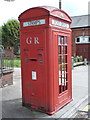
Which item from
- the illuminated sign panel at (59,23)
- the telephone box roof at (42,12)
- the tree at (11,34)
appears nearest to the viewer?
the telephone box roof at (42,12)

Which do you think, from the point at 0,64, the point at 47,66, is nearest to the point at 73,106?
the point at 47,66

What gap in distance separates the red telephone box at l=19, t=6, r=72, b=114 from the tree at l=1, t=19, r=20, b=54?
22.8m

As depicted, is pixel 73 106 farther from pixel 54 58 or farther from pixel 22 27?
pixel 22 27

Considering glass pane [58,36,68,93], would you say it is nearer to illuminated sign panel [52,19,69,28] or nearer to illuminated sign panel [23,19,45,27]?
illuminated sign panel [52,19,69,28]

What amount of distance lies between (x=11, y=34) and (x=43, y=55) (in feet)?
81.6

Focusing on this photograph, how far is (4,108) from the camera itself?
4246mm

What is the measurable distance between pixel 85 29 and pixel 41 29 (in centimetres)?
1801

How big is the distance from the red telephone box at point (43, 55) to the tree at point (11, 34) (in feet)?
75.0

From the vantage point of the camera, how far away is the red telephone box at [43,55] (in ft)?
12.3

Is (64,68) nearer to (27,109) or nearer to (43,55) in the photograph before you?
(43,55)

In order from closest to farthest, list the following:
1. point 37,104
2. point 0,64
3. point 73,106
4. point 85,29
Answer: point 37,104
point 73,106
point 0,64
point 85,29

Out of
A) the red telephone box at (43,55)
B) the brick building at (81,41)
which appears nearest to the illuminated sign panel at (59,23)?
the red telephone box at (43,55)

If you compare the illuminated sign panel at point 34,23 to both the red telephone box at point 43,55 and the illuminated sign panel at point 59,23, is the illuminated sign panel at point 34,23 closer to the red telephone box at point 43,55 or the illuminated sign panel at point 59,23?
the red telephone box at point 43,55

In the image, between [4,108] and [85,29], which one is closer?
[4,108]
